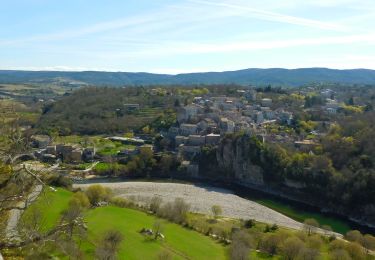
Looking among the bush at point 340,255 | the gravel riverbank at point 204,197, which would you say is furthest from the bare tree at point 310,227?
the bush at point 340,255

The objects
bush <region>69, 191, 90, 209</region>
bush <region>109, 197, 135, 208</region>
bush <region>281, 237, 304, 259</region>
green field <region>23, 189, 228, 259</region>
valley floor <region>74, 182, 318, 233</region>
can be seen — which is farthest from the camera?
valley floor <region>74, 182, 318, 233</region>

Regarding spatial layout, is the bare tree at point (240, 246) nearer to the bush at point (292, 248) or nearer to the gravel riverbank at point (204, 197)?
the bush at point (292, 248)

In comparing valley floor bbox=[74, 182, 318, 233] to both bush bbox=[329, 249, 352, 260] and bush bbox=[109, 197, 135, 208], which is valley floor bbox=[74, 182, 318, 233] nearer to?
bush bbox=[109, 197, 135, 208]

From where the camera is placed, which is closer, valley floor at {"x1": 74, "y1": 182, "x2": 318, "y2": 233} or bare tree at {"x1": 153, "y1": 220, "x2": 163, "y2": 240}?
bare tree at {"x1": 153, "y1": 220, "x2": 163, "y2": 240}

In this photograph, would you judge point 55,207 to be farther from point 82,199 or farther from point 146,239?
point 146,239

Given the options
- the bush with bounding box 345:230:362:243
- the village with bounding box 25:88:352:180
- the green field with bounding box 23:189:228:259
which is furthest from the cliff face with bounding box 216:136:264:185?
the bush with bounding box 345:230:362:243

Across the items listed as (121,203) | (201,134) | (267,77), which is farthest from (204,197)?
(267,77)
